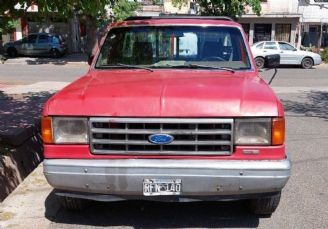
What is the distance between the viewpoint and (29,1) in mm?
5500

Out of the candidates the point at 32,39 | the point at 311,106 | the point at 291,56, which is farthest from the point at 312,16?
the point at 311,106

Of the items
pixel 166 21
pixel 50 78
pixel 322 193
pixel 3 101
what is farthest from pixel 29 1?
pixel 50 78

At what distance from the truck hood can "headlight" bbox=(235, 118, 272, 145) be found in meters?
0.08

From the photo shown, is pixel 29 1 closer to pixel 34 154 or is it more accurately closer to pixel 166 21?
pixel 166 21

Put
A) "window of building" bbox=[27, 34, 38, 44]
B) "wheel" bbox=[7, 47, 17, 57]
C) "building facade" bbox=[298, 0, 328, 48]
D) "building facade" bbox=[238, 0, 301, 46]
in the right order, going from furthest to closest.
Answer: "building facade" bbox=[298, 0, 328, 48]
"building facade" bbox=[238, 0, 301, 46]
"wheel" bbox=[7, 47, 17, 57]
"window of building" bbox=[27, 34, 38, 44]

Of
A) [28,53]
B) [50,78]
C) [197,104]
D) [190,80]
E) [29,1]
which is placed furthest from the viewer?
[28,53]

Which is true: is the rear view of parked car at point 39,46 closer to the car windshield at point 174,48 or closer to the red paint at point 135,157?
the car windshield at point 174,48

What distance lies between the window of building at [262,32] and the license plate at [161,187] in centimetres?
3525

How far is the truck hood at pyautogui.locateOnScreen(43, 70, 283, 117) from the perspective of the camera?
405 cm

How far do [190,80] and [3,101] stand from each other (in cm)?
766

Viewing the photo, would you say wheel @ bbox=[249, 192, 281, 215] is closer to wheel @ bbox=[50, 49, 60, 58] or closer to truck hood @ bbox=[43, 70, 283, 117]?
truck hood @ bbox=[43, 70, 283, 117]

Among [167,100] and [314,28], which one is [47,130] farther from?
[314,28]

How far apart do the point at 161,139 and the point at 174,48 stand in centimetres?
186

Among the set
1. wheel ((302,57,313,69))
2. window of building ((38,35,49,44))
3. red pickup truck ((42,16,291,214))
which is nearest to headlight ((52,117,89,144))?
A: red pickup truck ((42,16,291,214))
